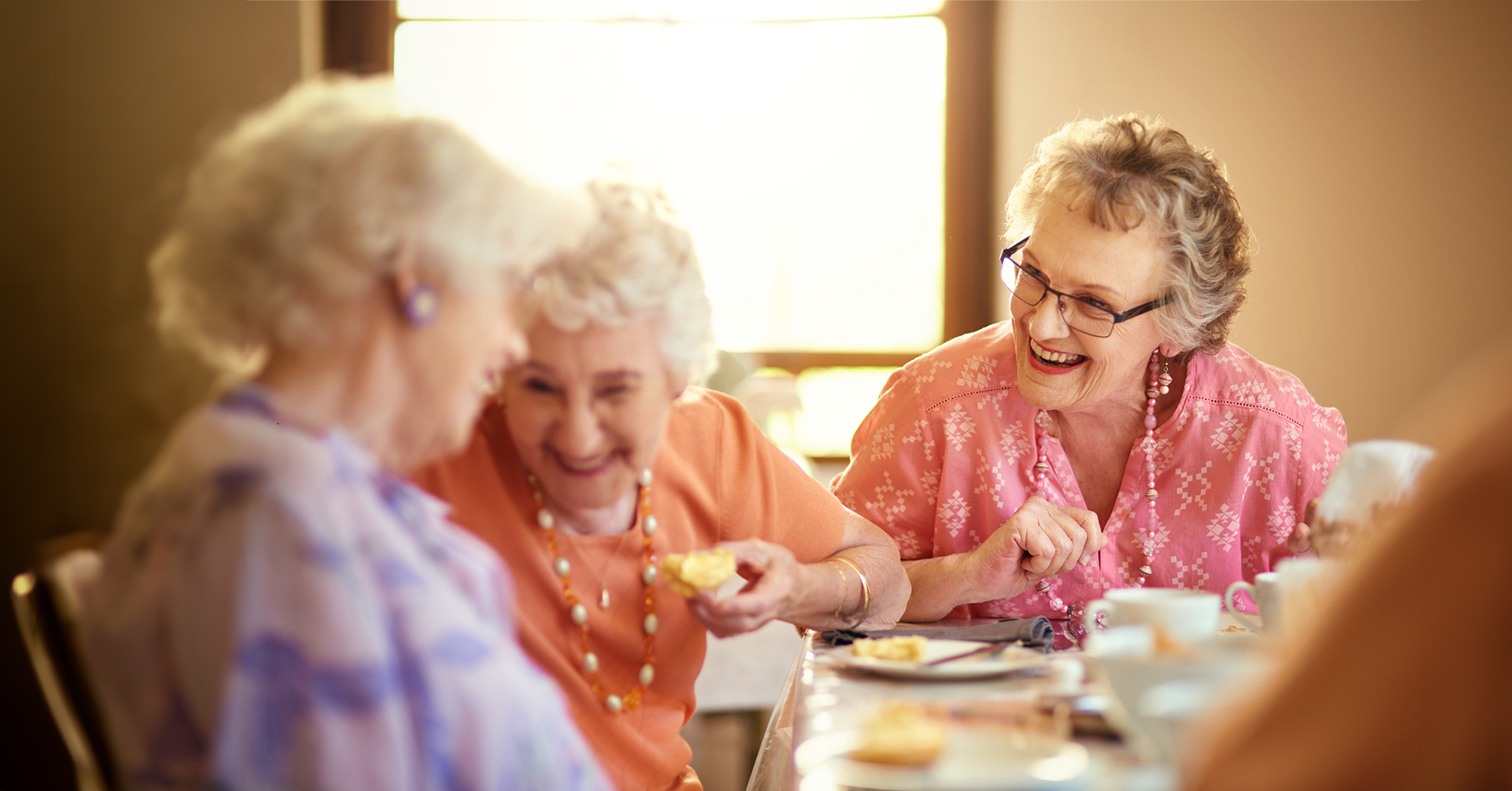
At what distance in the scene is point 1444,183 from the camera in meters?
2.64

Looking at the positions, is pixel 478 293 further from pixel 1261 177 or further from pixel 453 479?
pixel 1261 177

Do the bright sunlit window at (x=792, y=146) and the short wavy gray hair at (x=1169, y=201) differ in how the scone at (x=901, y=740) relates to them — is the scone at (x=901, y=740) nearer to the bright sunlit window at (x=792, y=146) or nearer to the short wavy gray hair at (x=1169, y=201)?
the short wavy gray hair at (x=1169, y=201)

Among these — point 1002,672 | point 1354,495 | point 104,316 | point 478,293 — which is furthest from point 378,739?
point 1354,495

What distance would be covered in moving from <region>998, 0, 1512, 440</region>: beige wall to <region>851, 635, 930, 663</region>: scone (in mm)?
1991

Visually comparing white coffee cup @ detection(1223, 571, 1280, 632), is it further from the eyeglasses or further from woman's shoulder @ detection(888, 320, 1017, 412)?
woman's shoulder @ detection(888, 320, 1017, 412)

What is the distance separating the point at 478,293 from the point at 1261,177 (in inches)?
112

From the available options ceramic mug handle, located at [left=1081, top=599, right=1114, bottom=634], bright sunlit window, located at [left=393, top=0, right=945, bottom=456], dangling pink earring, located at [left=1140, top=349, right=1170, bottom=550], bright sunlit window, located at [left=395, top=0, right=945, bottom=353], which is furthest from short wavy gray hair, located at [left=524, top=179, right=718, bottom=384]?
bright sunlit window, located at [left=395, top=0, right=945, bottom=353]

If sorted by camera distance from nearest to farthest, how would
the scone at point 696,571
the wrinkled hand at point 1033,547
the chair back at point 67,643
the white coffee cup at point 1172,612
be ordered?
the chair back at point 67,643 < the white coffee cup at point 1172,612 < the scone at point 696,571 < the wrinkled hand at point 1033,547

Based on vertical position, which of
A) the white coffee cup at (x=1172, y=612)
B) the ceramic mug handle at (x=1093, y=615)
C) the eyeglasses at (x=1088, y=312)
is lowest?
the ceramic mug handle at (x=1093, y=615)

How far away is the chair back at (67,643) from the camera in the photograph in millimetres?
756

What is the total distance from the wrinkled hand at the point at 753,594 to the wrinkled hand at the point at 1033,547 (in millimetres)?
405

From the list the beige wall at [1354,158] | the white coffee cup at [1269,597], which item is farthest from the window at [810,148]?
the white coffee cup at [1269,597]

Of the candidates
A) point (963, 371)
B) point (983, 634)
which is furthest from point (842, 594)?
point (963, 371)

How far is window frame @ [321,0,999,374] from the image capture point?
3.84m
